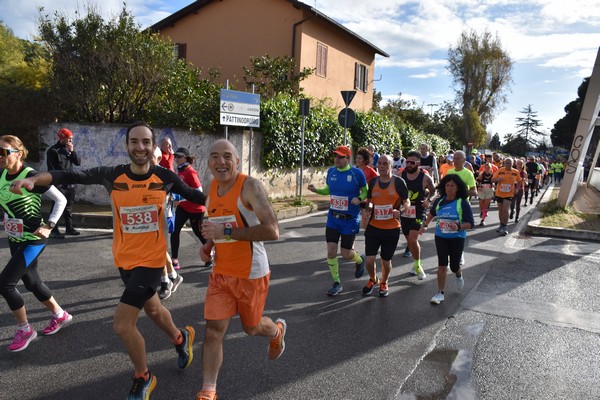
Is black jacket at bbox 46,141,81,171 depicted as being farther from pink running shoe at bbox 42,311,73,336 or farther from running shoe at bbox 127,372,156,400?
running shoe at bbox 127,372,156,400

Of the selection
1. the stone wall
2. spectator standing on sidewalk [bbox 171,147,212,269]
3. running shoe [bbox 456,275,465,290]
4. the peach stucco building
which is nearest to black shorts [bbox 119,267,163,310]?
spectator standing on sidewalk [bbox 171,147,212,269]

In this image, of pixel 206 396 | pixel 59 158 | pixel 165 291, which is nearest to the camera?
pixel 206 396

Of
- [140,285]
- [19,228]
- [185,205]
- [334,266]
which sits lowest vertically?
[334,266]

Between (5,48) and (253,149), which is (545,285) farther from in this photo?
(5,48)

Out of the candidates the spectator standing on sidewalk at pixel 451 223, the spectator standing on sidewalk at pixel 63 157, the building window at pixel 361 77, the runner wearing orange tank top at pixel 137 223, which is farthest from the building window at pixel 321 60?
the runner wearing orange tank top at pixel 137 223

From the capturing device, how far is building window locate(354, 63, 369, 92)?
26.6 metres

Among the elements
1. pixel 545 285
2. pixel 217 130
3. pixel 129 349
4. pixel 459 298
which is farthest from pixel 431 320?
pixel 217 130

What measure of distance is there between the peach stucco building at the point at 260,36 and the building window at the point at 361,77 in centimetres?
156

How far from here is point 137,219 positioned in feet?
10.7

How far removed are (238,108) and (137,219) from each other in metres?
8.41

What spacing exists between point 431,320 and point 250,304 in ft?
8.69

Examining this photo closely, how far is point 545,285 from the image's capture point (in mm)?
6547

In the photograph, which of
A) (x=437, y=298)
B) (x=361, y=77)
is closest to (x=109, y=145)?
(x=437, y=298)

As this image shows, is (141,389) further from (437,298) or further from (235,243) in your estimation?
(437,298)
